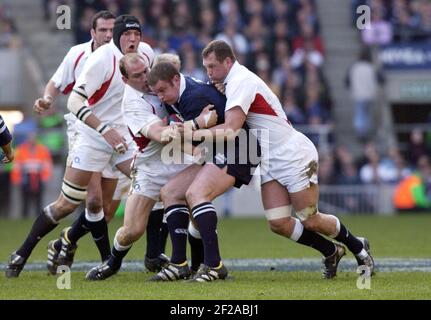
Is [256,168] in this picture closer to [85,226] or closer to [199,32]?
[85,226]

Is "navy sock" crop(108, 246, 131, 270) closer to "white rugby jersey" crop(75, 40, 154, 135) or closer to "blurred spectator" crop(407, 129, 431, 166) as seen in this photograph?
"white rugby jersey" crop(75, 40, 154, 135)

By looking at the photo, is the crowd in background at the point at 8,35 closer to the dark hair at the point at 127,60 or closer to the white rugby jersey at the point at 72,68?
the white rugby jersey at the point at 72,68

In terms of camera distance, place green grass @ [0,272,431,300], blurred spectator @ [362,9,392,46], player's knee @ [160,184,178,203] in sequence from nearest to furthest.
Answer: green grass @ [0,272,431,300] → player's knee @ [160,184,178,203] → blurred spectator @ [362,9,392,46]

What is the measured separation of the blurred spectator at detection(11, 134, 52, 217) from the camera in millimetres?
19859

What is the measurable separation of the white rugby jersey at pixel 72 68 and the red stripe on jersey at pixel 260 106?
6.51 ft

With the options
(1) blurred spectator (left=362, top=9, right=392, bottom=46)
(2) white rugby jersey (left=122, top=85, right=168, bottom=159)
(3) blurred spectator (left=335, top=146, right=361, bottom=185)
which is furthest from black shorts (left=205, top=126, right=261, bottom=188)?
(1) blurred spectator (left=362, top=9, right=392, bottom=46)

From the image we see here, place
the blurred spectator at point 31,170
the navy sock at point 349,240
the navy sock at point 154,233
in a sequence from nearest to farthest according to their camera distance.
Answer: the navy sock at point 349,240, the navy sock at point 154,233, the blurred spectator at point 31,170

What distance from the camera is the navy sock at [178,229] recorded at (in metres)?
9.32

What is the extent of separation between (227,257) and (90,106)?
8.85ft

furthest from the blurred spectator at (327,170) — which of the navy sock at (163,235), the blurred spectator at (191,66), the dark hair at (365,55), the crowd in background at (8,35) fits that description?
the navy sock at (163,235)

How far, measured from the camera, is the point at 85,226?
416 inches

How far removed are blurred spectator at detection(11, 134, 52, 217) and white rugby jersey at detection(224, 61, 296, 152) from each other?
10.8 meters

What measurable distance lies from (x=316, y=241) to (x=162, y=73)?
191 cm
